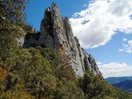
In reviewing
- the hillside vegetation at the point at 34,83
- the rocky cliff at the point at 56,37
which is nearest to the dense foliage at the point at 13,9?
the hillside vegetation at the point at 34,83

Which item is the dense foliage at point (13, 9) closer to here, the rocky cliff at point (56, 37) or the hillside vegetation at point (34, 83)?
the hillside vegetation at point (34, 83)

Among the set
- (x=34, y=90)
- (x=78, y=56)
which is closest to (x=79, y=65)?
(x=78, y=56)

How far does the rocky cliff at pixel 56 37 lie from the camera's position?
14762 centimetres

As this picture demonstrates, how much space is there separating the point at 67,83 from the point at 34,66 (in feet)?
47.9

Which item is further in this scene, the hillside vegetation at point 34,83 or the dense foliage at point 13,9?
the hillside vegetation at point 34,83

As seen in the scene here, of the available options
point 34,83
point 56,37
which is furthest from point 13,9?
point 56,37

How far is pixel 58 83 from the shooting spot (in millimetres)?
106500

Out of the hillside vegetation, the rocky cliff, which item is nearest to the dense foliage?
the hillside vegetation

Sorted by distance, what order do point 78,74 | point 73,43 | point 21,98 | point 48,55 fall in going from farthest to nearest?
point 73,43, point 78,74, point 48,55, point 21,98

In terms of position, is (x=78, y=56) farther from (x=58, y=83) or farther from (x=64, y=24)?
(x=58, y=83)

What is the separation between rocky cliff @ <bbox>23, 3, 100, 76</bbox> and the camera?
148 metres

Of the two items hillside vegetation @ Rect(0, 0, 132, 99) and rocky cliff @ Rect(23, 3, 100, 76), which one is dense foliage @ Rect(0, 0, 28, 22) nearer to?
hillside vegetation @ Rect(0, 0, 132, 99)

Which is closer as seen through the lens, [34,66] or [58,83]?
[34,66]

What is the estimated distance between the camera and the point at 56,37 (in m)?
147
